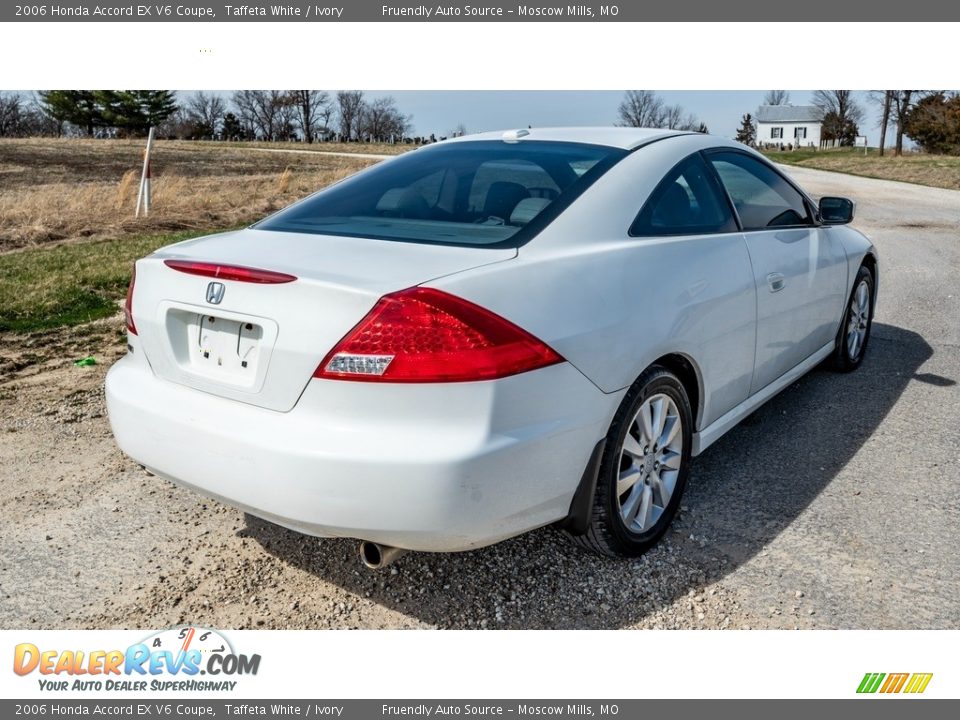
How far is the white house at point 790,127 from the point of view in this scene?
95375mm

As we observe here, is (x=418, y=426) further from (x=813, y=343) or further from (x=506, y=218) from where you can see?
(x=813, y=343)

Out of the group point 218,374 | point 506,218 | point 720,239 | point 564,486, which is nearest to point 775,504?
point 720,239

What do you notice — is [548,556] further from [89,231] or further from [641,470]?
[89,231]

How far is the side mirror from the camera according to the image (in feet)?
15.1

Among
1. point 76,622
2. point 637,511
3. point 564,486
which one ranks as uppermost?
point 564,486

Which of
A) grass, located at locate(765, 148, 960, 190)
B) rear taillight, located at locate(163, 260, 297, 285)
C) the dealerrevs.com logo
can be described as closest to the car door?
rear taillight, located at locate(163, 260, 297, 285)

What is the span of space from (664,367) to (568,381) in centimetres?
69

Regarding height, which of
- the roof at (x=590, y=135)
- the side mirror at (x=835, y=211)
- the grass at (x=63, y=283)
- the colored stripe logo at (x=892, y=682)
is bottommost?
the colored stripe logo at (x=892, y=682)

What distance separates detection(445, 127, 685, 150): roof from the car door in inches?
13.5

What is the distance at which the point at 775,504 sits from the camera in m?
3.53

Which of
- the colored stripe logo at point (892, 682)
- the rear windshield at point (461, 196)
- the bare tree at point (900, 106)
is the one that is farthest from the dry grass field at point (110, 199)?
the bare tree at point (900, 106)

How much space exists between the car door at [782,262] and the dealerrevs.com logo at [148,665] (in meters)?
Result: 2.50

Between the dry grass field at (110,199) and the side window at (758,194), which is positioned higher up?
the side window at (758,194)

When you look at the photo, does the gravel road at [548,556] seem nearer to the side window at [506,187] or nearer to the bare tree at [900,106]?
the side window at [506,187]
